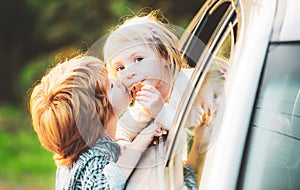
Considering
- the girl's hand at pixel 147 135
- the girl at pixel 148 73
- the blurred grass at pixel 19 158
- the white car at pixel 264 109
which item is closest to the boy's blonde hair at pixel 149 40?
the girl at pixel 148 73

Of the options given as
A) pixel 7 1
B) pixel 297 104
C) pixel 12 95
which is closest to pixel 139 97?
pixel 297 104

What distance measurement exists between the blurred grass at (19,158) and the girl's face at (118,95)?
390 mm

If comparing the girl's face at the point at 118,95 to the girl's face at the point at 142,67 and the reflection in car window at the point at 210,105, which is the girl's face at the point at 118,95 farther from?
the reflection in car window at the point at 210,105

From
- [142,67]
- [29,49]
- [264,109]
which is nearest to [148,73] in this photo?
[142,67]

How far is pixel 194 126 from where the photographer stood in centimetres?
148

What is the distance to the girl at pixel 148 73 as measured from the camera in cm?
150

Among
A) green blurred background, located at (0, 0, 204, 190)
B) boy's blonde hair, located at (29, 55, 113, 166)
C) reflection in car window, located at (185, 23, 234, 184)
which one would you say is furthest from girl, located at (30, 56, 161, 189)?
green blurred background, located at (0, 0, 204, 190)

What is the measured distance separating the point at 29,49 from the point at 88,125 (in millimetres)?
548

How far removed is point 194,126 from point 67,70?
32 cm

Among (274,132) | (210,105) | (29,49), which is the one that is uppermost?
(29,49)

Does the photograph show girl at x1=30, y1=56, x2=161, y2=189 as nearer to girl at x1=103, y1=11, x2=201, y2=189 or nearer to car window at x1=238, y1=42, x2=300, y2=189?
girl at x1=103, y1=11, x2=201, y2=189

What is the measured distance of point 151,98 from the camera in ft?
4.92

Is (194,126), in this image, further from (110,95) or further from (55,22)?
(55,22)

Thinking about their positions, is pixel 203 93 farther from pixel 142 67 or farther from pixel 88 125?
pixel 88 125
